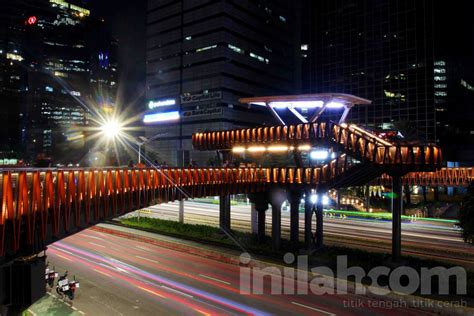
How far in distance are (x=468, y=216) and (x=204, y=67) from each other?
93443 millimetres

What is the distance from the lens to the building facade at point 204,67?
109 meters

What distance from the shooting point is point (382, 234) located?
4734cm

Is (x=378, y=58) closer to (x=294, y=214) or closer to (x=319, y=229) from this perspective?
(x=294, y=214)

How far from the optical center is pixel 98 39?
19238 centimetres

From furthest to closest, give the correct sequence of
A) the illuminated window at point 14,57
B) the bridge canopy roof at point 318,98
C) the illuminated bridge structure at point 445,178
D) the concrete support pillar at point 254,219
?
the illuminated window at point 14,57 → the illuminated bridge structure at point 445,178 → the concrete support pillar at point 254,219 → the bridge canopy roof at point 318,98

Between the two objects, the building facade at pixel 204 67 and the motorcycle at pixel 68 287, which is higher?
the building facade at pixel 204 67

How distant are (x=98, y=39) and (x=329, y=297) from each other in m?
197

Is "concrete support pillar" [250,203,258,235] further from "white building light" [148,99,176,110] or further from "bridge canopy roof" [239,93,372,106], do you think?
"white building light" [148,99,176,110]

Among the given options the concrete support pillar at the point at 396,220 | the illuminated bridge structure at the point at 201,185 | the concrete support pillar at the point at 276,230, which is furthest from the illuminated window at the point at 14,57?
the concrete support pillar at the point at 396,220

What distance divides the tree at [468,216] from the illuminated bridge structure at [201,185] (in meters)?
4.52

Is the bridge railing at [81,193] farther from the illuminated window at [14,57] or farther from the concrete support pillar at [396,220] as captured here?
the illuminated window at [14,57]

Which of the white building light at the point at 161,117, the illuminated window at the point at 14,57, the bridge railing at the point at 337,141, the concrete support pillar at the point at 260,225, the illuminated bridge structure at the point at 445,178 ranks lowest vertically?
the concrete support pillar at the point at 260,225

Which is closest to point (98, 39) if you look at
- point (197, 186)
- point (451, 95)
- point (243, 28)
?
point (243, 28)

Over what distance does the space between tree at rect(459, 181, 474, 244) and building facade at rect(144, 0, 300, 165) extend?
268 ft
